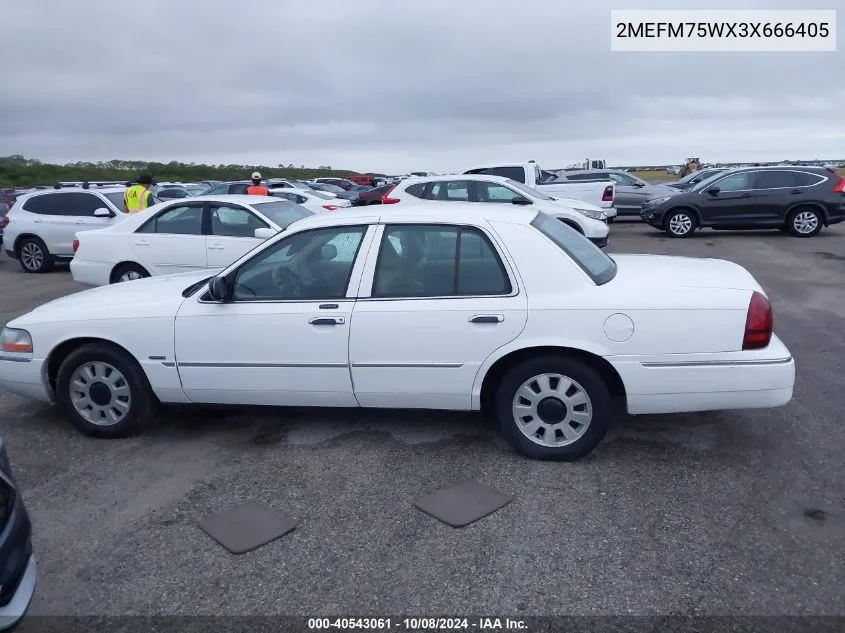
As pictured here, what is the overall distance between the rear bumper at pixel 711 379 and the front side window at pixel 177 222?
6.69 m

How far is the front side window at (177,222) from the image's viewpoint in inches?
369

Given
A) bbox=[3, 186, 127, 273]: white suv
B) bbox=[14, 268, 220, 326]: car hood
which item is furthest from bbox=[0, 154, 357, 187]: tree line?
bbox=[14, 268, 220, 326]: car hood

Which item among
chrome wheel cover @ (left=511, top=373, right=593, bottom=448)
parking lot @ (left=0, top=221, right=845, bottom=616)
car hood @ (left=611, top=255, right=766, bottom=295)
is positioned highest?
car hood @ (left=611, top=255, right=766, bottom=295)

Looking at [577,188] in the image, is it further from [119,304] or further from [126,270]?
[119,304]

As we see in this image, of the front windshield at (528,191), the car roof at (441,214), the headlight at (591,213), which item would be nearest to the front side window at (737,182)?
the headlight at (591,213)

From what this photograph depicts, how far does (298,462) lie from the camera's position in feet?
14.9

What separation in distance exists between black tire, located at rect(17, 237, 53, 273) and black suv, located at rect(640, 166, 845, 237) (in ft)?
42.8

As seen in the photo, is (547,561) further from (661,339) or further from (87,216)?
(87,216)

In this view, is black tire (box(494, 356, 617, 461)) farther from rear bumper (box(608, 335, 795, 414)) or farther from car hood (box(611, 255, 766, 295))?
car hood (box(611, 255, 766, 295))

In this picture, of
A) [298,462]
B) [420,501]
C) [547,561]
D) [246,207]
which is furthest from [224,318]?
[246,207]

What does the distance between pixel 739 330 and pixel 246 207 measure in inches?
265

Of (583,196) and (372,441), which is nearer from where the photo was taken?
(372,441)

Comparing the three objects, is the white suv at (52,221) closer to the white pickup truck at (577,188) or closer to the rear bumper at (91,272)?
the rear bumper at (91,272)

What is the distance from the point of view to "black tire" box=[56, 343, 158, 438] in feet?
16.0
